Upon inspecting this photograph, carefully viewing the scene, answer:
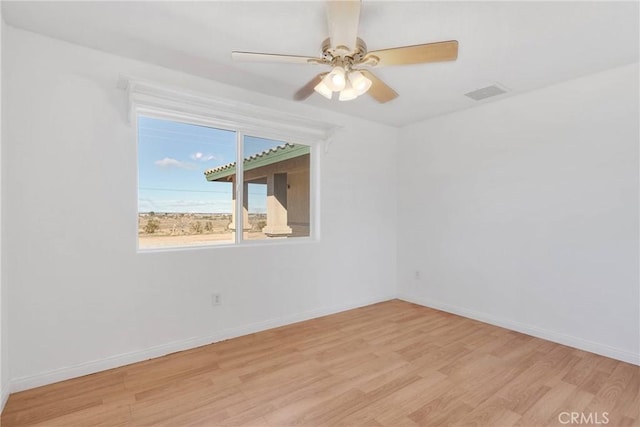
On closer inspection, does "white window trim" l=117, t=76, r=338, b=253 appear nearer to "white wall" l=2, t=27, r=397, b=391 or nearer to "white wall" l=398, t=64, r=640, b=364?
"white wall" l=2, t=27, r=397, b=391

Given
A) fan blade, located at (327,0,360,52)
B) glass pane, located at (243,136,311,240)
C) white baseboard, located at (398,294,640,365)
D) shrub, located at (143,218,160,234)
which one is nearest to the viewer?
Result: fan blade, located at (327,0,360,52)

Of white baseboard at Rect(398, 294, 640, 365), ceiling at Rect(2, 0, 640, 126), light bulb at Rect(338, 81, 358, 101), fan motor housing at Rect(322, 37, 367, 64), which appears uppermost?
ceiling at Rect(2, 0, 640, 126)

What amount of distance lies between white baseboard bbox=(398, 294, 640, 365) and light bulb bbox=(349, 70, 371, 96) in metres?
2.82

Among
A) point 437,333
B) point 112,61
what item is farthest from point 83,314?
point 437,333

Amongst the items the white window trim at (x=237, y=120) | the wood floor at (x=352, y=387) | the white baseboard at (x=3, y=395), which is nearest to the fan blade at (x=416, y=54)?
the white window trim at (x=237, y=120)

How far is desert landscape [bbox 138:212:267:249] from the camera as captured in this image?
8.77 feet

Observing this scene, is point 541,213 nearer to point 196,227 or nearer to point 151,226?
point 196,227

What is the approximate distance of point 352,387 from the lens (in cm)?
217

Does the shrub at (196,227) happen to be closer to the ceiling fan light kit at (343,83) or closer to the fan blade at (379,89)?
the ceiling fan light kit at (343,83)

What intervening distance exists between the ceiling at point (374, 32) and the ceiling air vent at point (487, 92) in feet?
0.47

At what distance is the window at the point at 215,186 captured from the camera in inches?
107

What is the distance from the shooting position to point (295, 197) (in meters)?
3.66

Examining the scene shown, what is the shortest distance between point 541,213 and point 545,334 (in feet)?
3.76

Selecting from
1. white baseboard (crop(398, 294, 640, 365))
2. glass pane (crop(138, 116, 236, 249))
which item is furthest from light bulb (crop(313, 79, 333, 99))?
white baseboard (crop(398, 294, 640, 365))
